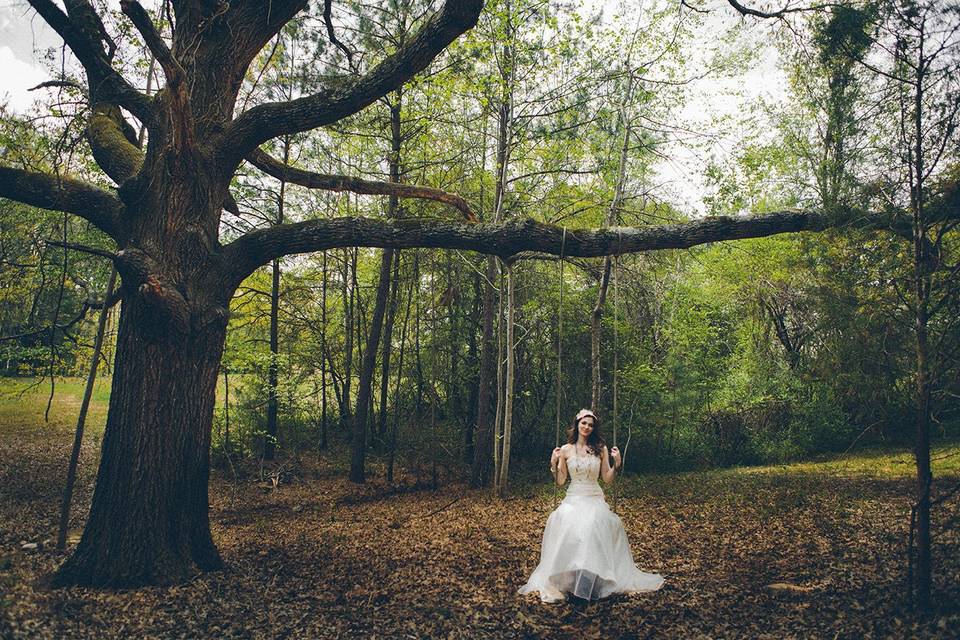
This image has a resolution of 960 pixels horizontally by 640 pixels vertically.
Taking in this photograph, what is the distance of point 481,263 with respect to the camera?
45.2 feet

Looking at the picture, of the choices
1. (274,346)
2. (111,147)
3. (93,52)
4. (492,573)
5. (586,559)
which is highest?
(93,52)

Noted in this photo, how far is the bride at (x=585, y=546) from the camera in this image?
5191 millimetres

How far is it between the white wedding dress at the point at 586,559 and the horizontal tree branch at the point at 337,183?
144 inches

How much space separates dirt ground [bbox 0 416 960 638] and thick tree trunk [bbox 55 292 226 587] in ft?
0.90

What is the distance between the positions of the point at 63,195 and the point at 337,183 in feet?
9.15

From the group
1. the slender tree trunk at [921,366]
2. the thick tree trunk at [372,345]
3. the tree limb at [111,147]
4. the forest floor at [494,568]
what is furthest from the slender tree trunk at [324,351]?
the slender tree trunk at [921,366]

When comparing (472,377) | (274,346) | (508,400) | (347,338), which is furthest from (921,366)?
(347,338)

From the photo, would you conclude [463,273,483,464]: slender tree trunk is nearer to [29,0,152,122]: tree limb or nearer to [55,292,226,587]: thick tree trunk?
[55,292,226,587]: thick tree trunk

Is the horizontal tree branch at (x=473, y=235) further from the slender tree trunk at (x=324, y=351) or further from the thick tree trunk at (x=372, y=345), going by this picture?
the slender tree trunk at (x=324, y=351)

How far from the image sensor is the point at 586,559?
17.0ft

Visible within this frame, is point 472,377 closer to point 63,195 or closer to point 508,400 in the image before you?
point 508,400

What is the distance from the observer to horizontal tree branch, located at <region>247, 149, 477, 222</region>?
677 cm

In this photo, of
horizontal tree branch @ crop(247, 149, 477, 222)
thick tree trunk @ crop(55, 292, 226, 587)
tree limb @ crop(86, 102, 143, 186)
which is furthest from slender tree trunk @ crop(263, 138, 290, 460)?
thick tree trunk @ crop(55, 292, 226, 587)

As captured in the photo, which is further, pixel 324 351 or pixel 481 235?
pixel 324 351
